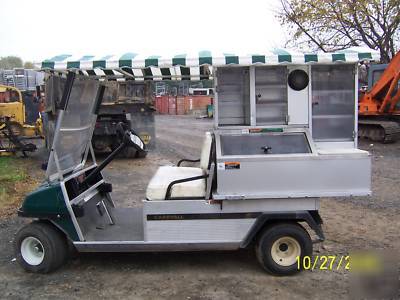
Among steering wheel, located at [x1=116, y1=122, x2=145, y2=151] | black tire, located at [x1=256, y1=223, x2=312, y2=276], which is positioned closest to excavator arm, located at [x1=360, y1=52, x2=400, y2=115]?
black tire, located at [x1=256, y1=223, x2=312, y2=276]

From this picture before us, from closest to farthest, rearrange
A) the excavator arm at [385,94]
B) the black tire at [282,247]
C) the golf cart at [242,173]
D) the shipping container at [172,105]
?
1. the golf cart at [242,173]
2. the black tire at [282,247]
3. the excavator arm at [385,94]
4. the shipping container at [172,105]

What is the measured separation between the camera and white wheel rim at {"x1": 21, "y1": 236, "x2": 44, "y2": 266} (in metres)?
4.85

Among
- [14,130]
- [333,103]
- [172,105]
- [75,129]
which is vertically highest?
[333,103]

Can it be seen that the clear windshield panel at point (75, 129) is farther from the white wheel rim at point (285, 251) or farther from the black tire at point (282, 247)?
the white wheel rim at point (285, 251)

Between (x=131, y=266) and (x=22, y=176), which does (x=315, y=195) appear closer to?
(x=131, y=266)

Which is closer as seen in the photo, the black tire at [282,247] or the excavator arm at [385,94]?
the black tire at [282,247]

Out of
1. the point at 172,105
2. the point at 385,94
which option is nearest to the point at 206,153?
the point at 385,94

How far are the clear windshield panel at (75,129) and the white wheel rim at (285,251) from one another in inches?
92.5

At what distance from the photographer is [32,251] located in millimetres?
4918

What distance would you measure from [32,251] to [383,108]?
13.6 meters

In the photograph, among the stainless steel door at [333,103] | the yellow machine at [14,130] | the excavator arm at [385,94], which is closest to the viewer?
the stainless steel door at [333,103]

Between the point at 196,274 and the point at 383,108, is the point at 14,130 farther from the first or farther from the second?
the point at 383,108

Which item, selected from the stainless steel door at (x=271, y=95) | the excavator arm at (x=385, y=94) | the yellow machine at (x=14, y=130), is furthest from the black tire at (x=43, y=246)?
the excavator arm at (x=385, y=94)

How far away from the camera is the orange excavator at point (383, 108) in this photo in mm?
14945
